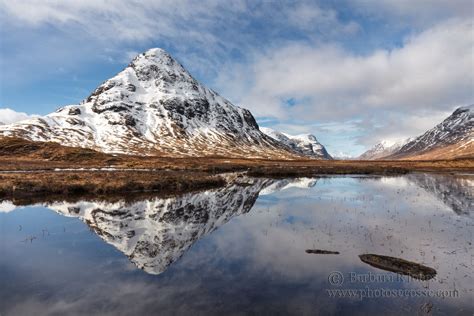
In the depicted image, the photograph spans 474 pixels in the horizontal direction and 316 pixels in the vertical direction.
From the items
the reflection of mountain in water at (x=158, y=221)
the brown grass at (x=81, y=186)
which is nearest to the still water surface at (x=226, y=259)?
the reflection of mountain in water at (x=158, y=221)

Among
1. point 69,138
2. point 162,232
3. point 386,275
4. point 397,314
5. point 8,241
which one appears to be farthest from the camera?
point 69,138

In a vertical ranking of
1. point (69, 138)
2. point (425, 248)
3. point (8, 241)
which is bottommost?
point (8, 241)

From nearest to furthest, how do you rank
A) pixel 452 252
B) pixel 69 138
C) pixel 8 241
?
pixel 452 252, pixel 8 241, pixel 69 138

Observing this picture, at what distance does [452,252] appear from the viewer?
2188 centimetres

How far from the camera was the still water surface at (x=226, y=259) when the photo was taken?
14.5 m

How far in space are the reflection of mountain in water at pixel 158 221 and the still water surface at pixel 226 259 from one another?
0.12 meters

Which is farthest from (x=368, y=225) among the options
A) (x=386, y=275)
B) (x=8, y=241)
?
(x=8, y=241)

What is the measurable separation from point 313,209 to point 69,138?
188 meters

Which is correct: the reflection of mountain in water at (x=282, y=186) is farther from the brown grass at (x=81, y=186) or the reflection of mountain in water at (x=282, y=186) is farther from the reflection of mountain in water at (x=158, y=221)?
the brown grass at (x=81, y=186)

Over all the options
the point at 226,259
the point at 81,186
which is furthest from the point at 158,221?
the point at 81,186

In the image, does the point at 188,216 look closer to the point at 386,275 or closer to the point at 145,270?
the point at 145,270

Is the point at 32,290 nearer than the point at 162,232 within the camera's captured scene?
Yes

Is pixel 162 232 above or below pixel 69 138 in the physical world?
below

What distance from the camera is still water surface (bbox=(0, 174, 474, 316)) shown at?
14.5m
